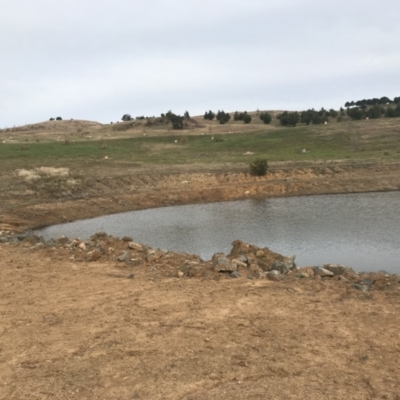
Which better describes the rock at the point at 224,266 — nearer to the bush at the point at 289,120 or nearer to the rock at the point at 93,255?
the rock at the point at 93,255

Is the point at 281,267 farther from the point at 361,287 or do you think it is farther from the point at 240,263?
the point at 361,287

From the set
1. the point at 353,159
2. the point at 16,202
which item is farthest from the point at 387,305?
the point at 353,159

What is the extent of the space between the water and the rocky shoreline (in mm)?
2160

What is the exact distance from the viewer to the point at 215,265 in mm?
10305

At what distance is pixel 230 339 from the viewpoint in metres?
6.85

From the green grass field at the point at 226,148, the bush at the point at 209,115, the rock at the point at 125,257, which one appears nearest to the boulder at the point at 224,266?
the rock at the point at 125,257

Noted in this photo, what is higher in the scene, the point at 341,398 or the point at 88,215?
the point at 341,398

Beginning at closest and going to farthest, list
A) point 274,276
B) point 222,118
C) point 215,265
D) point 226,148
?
point 274,276
point 215,265
point 226,148
point 222,118

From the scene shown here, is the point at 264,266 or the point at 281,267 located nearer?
the point at 281,267

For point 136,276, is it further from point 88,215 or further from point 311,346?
point 88,215

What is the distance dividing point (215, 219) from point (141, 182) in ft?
29.5

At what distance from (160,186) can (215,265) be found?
1781 cm

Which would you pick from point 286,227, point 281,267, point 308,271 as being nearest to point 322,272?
point 308,271

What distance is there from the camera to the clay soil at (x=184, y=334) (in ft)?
18.6
